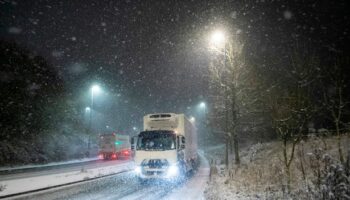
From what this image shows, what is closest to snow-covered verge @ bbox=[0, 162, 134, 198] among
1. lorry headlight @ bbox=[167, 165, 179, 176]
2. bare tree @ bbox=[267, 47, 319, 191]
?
lorry headlight @ bbox=[167, 165, 179, 176]

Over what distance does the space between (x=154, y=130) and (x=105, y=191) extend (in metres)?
5.20

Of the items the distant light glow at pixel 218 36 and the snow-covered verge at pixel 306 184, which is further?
the distant light glow at pixel 218 36

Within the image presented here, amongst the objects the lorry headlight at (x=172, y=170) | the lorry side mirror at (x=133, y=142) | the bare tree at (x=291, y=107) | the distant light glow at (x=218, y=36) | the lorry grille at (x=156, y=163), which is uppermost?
the distant light glow at (x=218, y=36)

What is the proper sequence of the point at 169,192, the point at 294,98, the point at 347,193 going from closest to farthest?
the point at 347,193
the point at 294,98
the point at 169,192

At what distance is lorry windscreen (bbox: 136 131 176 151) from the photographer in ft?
61.1

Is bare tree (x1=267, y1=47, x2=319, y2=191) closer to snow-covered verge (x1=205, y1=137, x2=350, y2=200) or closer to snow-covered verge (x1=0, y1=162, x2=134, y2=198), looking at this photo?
snow-covered verge (x1=205, y1=137, x2=350, y2=200)

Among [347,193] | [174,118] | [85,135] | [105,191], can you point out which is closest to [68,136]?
[85,135]

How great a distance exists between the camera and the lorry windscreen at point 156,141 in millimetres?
18633

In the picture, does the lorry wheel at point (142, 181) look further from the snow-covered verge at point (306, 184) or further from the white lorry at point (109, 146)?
the white lorry at point (109, 146)

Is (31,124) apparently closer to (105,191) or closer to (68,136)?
(68,136)

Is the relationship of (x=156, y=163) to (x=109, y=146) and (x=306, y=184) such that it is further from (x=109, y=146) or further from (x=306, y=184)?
(x=109, y=146)

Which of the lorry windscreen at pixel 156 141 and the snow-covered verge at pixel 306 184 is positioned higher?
the lorry windscreen at pixel 156 141

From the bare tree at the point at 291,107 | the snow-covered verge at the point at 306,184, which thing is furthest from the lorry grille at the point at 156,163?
the bare tree at the point at 291,107

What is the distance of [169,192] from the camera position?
49.8 feet
